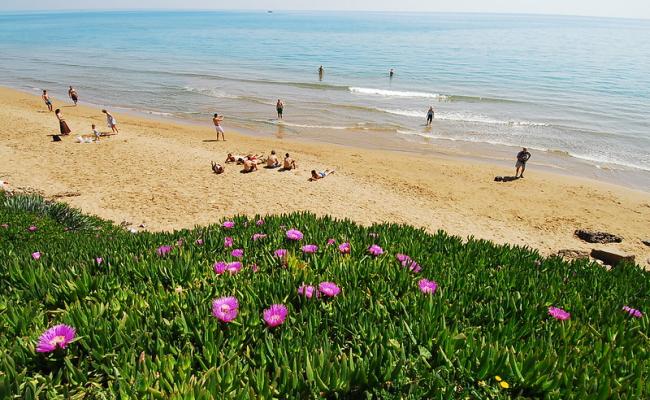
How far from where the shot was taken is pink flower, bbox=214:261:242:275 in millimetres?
3164

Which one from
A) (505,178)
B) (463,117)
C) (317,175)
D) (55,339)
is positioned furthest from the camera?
(463,117)

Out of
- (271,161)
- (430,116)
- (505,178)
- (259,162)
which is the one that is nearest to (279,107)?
(430,116)

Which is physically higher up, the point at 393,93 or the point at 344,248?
the point at 344,248

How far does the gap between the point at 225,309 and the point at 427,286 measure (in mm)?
1393

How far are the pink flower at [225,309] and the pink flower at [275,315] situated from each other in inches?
7.2

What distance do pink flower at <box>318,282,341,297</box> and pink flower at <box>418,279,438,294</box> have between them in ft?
1.94

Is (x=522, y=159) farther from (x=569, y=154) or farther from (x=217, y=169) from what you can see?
(x=217, y=169)

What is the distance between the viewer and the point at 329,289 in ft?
9.09

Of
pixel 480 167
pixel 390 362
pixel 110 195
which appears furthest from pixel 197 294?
pixel 480 167

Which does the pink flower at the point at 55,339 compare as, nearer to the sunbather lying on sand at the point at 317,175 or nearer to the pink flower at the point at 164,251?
the pink flower at the point at 164,251

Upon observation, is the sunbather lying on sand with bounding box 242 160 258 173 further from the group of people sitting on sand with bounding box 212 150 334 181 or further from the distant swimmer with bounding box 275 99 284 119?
the distant swimmer with bounding box 275 99 284 119

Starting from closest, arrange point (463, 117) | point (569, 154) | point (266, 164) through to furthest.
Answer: point (266, 164)
point (569, 154)
point (463, 117)

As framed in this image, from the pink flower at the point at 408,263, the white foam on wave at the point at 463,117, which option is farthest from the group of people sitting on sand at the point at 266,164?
the white foam on wave at the point at 463,117

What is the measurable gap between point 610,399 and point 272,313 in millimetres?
1724
